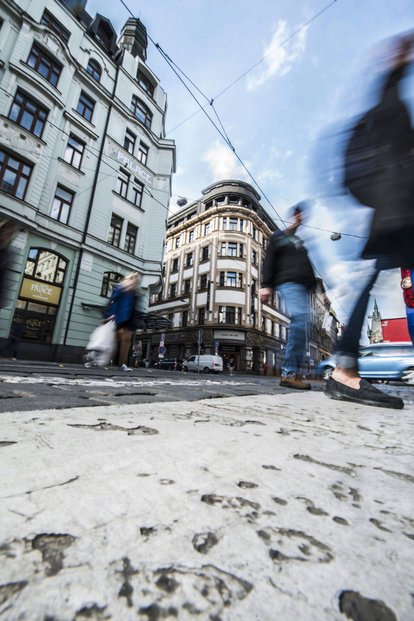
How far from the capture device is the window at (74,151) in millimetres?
11008

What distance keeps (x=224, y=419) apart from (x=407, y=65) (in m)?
2.07

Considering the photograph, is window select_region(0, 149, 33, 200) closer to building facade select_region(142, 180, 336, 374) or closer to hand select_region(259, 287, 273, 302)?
hand select_region(259, 287, 273, 302)

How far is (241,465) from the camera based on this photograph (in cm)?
56

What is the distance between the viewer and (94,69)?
489 inches

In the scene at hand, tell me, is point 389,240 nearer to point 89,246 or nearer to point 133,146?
point 89,246

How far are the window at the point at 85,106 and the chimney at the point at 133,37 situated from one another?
5.22 m

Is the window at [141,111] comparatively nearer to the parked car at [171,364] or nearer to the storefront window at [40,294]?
the storefront window at [40,294]

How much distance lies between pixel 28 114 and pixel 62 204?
2906mm

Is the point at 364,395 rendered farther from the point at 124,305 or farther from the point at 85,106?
the point at 85,106

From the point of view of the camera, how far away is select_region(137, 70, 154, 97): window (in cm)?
1457

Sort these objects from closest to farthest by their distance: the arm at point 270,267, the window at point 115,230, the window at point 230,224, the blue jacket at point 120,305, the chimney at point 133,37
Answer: the arm at point 270,267, the blue jacket at point 120,305, the window at point 115,230, the chimney at point 133,37, the window at point 230,224

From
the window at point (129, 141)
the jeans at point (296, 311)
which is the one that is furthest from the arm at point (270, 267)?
the window at point (129, 141)

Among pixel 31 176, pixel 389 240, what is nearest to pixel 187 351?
pixel 31 176

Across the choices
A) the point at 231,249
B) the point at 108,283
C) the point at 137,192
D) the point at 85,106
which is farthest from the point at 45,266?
the point at 231,249
